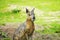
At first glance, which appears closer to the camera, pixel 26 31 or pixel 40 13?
pixel 26 31

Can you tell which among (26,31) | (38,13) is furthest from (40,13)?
(26,31)

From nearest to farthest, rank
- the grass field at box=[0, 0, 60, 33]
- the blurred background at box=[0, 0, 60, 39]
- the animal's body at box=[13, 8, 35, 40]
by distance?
the animal's body at box=[13, 8, 35, 40] → the blurred background at box=[0, 0, 60, 39] → the grass field at box=[0, 0, 60, 33]

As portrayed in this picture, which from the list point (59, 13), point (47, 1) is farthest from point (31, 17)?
point (47, 1)

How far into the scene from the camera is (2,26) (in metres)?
17.4

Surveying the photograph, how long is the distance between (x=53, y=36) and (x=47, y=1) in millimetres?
12230

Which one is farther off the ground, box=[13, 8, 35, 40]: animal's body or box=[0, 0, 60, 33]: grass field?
box=[13, 8, 35, 40]: animal's body

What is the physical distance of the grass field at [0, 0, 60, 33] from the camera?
722 inches

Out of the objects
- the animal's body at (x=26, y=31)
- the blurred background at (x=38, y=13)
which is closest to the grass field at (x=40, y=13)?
the blurred background at (x=38, y=13)

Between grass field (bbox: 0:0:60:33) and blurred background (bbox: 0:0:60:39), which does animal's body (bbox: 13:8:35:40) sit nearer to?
blurred background (bbox: 0:0:60:39)

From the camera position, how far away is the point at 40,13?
22.1m

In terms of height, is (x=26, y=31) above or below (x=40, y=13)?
above

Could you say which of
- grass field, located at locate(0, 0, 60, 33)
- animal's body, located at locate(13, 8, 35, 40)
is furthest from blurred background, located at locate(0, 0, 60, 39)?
animal's body, located at locate(13, 8, 35, 40)

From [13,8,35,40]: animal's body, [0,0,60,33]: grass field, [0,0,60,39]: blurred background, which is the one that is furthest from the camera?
[0,0,60,33]: grass field

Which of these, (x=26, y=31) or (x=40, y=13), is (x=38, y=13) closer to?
(x=40, y=13)
